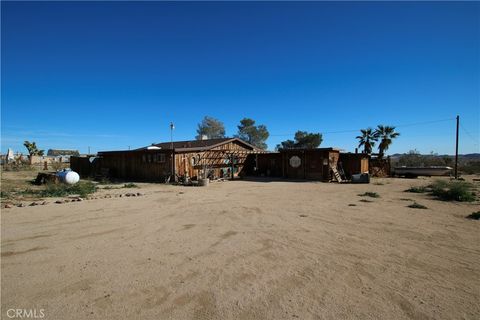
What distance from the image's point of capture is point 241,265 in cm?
512

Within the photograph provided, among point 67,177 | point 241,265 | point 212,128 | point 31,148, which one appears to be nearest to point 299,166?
point 67,177

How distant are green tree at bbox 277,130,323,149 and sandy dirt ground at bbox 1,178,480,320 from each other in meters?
42.3

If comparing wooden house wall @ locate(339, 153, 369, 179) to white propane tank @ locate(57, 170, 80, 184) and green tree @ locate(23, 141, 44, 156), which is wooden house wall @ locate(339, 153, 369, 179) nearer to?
white propane tank @ locate(57, 170, 80, 184)

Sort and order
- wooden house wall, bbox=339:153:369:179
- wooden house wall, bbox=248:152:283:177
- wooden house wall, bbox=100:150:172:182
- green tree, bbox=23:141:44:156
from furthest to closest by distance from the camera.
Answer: green tree, bbox=23:141:44:156, wooden house wall, bbox=248:152:283:177, wooden house wall, bbox=339:153:369:179, wooden house wall, bbox=100:150:172:182

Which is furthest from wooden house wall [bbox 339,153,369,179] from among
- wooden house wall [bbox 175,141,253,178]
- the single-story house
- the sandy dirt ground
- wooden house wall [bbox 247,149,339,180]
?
the sandy dirt ground

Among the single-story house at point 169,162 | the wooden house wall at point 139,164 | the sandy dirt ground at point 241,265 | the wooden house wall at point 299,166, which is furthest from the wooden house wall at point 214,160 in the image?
the sandy dirt ground at point 241,265

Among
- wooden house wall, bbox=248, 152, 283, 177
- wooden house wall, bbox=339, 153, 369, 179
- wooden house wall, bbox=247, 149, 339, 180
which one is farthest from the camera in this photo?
wooden house wall, bbox=248, 152, 283, 177

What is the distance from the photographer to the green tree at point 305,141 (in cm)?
5100

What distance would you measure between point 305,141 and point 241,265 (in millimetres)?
49147

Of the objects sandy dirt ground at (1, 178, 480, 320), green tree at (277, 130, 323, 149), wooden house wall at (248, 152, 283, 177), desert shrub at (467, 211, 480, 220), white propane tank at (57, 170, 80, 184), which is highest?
green tree at (277, 130, 323, 149)

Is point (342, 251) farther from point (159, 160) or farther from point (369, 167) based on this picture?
point (369, 167)

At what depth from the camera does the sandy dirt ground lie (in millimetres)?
3713

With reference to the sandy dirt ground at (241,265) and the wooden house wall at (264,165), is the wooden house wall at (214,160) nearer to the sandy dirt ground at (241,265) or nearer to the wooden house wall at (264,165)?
the wooden house wall at (264,165)

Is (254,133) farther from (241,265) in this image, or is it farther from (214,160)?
(241,265)
